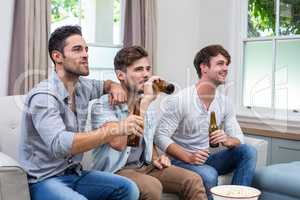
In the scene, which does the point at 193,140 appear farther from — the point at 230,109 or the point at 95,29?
the point at 95,29

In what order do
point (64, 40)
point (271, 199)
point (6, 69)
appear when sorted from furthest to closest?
point (6, 69) < point (271, 199) < point (64, 40)

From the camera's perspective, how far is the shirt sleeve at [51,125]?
158 centimetres

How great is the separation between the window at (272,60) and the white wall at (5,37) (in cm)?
208

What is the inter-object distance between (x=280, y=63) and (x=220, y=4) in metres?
0.84

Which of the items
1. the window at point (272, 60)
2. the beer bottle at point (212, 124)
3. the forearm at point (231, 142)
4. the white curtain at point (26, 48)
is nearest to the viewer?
the forearm at point (231, 142)

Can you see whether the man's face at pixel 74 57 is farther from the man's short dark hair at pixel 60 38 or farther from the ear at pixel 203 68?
the ear at pixel 203 68

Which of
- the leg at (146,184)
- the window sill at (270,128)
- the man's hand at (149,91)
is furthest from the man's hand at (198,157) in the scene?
the window sill at (270,128)

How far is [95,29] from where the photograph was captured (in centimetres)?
362

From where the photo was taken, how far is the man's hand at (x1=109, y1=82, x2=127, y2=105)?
202 cm

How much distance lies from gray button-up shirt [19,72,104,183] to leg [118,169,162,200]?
286 mm

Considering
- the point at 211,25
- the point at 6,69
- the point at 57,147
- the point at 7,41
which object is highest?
the point at 211,25

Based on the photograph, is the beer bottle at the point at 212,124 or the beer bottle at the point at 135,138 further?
the beer bottle at the point at 212,124

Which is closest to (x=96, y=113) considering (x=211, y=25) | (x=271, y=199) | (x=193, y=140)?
(x=193, y=140)

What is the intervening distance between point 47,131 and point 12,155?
58cm
